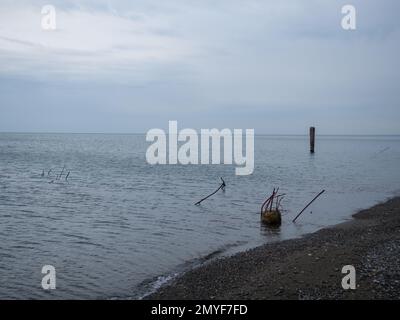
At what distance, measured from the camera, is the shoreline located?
960 cm

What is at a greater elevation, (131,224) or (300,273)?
(131,224)

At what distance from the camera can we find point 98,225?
69.9ft

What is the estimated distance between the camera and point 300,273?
10.9 meters

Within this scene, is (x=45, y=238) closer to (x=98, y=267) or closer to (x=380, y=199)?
(x=98, y=267)

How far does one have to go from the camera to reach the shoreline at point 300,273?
960 cm

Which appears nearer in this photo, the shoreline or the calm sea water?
the shoreline

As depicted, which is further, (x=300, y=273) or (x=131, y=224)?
(x=131, y=224)

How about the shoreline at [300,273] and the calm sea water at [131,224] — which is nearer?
the shoreline at [300,273]

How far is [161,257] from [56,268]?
3.81 metres

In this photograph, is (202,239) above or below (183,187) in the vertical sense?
below
